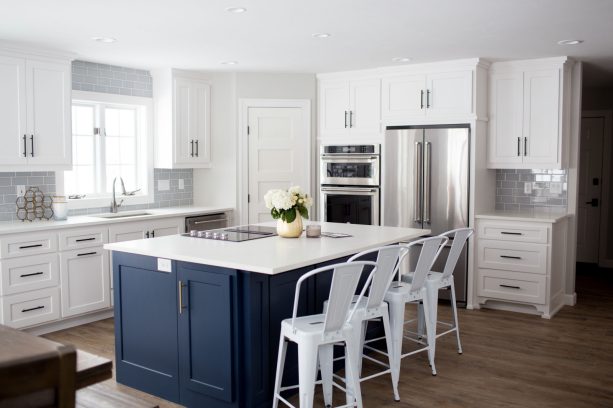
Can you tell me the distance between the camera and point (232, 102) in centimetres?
656

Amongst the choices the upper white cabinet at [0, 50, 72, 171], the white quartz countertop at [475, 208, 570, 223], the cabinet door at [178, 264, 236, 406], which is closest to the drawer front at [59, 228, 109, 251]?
the upper white cabinet at [0, 50, 72, 171]

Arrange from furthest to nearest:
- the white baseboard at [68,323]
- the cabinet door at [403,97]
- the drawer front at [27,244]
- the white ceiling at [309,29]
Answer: the cabinet door at [403,97], the white baseboard at [68,323], the drawer front at [27,244], the white ceiling at [309,29]

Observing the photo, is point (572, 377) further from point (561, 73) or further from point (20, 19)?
point (20, 19)

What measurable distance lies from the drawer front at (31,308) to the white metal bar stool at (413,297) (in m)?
2.81

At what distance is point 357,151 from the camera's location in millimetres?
6398

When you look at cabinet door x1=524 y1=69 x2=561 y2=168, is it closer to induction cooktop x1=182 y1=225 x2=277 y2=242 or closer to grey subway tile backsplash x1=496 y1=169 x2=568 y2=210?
grey subway tile backsplash x1=496 y1=169 x2=568 y2=210

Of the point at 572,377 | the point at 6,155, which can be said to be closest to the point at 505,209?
the point at 572,377

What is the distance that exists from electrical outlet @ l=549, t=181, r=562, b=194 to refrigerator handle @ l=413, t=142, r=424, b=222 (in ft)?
4.50

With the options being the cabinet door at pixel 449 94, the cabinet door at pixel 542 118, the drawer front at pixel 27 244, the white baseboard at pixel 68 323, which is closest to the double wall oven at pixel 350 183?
the cabinet door at pixel 449 94

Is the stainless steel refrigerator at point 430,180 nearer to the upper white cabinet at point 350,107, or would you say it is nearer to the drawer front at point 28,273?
the upper white cabinet at point 350,107

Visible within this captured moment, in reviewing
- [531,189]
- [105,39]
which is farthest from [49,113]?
[531,189]

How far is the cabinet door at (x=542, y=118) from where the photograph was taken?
18.5ft

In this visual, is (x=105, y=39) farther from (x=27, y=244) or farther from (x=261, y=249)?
(x=261, y=249)

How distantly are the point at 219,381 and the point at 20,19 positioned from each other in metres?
2.78
